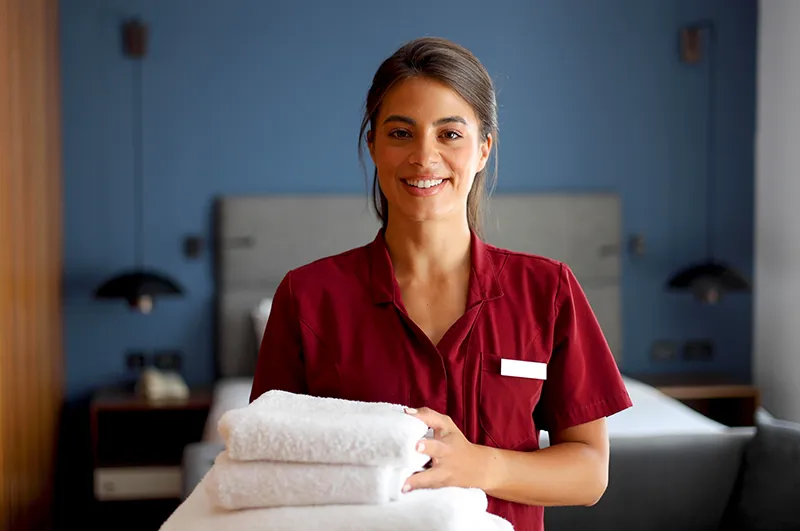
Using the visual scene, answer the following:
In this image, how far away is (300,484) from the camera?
0.89m

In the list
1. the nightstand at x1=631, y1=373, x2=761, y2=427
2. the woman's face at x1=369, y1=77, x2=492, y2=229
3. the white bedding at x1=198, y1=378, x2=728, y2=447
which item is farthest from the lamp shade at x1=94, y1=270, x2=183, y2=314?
the woman's face at x1=369, y1=77, x2=492, y2=229

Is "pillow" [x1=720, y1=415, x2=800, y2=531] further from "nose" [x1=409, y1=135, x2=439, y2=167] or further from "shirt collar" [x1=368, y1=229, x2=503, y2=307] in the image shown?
"nose" [x1=409, y1=135, x2=439, y2=167]

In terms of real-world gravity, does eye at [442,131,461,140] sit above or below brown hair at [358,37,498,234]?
below

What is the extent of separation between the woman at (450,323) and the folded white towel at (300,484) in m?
0.22

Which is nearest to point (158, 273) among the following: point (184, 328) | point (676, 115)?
point (184, 328)

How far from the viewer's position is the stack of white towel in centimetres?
88

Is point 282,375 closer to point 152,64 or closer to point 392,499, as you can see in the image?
point 392,499

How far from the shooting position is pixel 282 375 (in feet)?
3.82

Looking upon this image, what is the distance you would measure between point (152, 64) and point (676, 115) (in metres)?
2.48

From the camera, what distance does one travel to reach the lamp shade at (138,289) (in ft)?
12.3

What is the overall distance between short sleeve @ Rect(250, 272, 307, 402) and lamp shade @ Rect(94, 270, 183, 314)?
2.71 meters

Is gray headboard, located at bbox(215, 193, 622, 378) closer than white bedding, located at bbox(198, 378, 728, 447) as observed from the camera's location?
No

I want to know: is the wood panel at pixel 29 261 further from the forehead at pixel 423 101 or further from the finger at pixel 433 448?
the finger at pixel 433 448

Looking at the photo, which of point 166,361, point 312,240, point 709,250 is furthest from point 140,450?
point 709,250
